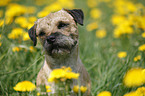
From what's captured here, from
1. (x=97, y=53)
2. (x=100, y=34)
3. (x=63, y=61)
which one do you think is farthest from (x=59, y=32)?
(x=100, y=34)

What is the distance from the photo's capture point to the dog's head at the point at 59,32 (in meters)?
2.94

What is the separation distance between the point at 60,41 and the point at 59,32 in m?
0.18

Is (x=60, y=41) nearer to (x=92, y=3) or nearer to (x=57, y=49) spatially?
(x=57, y=49)

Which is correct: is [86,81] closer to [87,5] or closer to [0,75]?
[0,75]

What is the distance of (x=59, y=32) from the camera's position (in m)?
3.04

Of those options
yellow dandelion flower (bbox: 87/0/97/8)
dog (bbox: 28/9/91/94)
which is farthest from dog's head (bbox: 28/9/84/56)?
yellow dandelion flower (bbox: 87/0/97/8)

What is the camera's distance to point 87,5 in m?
9.64

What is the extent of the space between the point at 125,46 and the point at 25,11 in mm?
3255

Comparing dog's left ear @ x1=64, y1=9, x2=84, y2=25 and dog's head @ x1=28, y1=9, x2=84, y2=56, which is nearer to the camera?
dog's head @ x1=28, y1=9, x2=84, y2=56

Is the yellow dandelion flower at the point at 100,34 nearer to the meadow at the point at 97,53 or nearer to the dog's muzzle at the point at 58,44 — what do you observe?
the meadow at the point at 97,53

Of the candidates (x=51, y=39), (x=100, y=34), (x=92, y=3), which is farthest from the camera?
(x=92, y=3)

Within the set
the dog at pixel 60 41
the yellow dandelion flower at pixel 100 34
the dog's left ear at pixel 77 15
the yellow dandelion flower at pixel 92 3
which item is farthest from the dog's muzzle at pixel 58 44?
the yellow dandelion flower at pixel 92 3

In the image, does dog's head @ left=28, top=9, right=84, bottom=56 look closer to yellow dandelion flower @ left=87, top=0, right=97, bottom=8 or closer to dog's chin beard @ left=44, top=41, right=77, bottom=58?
dog's chin beard @ left=44, top=41, right=77, bottom=58

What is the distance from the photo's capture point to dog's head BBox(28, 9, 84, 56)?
294 cm
